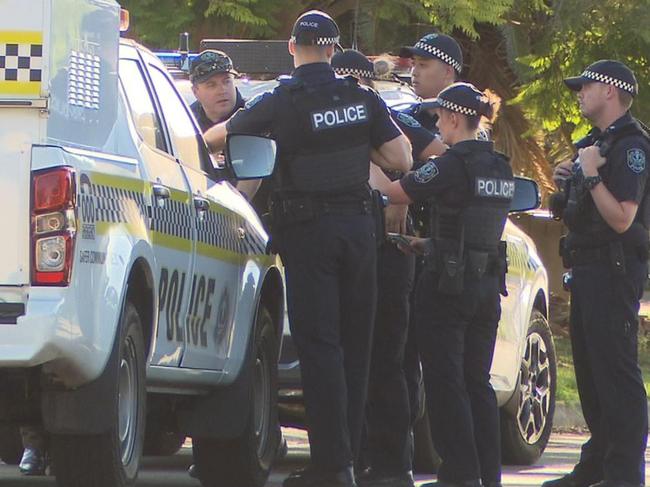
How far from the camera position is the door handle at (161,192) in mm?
7071

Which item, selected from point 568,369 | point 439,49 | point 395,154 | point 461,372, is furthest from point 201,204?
point 568,369

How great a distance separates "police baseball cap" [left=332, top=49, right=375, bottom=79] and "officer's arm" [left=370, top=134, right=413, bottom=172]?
0.70 m

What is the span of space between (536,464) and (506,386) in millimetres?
904

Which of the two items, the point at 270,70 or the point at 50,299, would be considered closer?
the point at 50,299

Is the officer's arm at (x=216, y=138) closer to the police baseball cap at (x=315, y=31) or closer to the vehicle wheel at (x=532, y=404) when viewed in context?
the police baseball cap at (x=315, y=31)

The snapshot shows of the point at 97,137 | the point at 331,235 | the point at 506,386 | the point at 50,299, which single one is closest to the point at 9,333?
the point at 50,299

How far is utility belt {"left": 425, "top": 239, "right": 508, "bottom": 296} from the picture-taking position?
786cm

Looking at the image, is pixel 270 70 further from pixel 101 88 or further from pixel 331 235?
pixel 101 88

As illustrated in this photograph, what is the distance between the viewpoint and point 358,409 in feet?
26.2

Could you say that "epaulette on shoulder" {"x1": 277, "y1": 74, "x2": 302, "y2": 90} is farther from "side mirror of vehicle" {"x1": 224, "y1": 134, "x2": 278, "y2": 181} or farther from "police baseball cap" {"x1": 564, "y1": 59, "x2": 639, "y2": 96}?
"police baseball cap" {"x1": 564, "y1": 59, "x2": 639, "y2": 96}

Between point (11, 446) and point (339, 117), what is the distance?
9.96 feet

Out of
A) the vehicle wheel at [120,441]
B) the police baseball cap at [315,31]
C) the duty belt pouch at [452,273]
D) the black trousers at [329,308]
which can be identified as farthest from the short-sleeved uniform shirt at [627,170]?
the vehicle wheel at [120,441]

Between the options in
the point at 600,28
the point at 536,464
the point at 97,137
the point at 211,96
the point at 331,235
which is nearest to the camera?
the point at 97,137

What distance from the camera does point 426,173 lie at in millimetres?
7836
